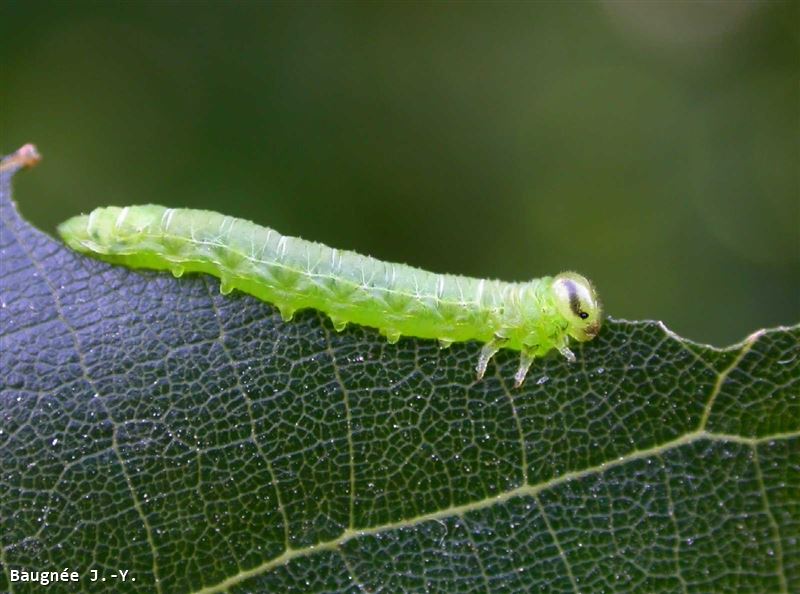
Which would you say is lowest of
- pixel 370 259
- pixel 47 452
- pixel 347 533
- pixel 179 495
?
pixel 347 533

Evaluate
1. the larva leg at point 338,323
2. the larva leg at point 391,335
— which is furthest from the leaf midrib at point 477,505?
the larva leg at point 338,323

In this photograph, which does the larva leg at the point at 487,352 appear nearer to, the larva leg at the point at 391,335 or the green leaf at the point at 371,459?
the green leaf at the point at 371,459

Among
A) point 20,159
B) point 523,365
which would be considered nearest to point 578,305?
point 523,365

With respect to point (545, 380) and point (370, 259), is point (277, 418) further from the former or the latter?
point (545, 380)

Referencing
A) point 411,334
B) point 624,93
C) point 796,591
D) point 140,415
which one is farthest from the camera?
point 624,93

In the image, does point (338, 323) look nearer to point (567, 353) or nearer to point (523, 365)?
point (523, 365)

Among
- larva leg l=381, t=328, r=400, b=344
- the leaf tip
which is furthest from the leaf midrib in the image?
the leaf tip

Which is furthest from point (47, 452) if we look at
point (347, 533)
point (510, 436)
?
point (510, 436)
